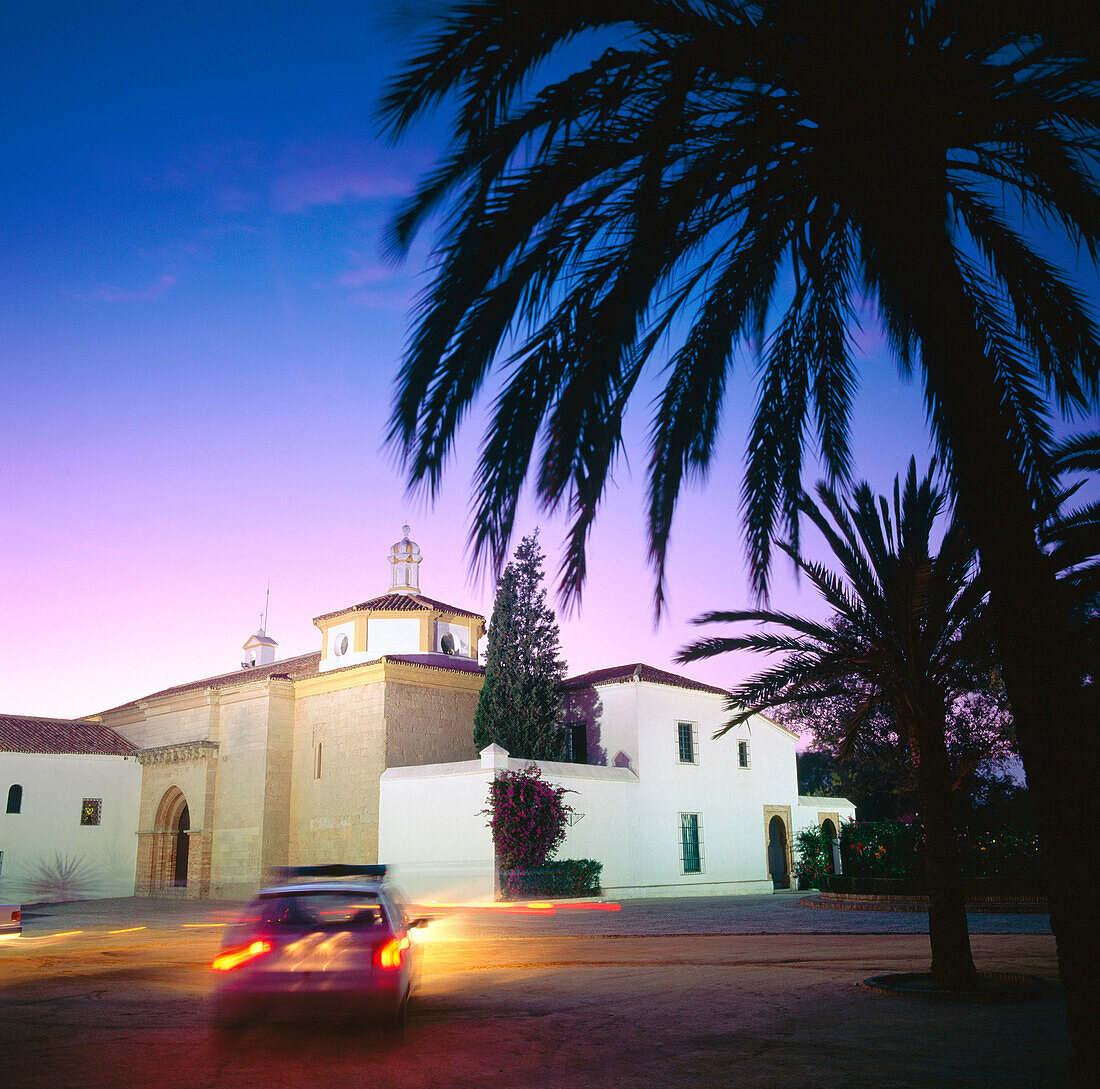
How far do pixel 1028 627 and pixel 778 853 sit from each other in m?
31.2

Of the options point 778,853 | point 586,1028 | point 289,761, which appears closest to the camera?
point 586,1028

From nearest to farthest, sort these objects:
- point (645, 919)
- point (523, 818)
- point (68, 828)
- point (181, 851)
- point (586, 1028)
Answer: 1. point (586, 1028)
2. point (645, 919)
3. point (523, 818)
4. point (68, 828)
5. point (181, 851)

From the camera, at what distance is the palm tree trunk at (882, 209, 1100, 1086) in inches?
152

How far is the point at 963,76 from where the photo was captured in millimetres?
4805

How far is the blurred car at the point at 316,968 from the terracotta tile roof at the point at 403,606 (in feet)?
81.1

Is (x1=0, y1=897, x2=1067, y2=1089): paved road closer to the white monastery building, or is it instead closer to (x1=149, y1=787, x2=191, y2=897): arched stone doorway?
the white monastery building

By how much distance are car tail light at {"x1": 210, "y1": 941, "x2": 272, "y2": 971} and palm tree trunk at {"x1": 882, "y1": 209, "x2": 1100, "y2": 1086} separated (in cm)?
528

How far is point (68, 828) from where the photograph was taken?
33.5 meters

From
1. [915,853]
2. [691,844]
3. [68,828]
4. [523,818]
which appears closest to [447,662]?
[523,818]

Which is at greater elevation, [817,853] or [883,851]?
[883,851]

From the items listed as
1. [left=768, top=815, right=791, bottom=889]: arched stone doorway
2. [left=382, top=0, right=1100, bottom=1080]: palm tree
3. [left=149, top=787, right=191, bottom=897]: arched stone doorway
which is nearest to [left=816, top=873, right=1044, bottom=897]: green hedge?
[left=768, top=815, right=791, bottom=889]: arched stone doorway

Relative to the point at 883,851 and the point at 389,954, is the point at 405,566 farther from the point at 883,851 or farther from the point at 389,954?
the point at 389,954

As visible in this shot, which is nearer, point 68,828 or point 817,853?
point 817,853

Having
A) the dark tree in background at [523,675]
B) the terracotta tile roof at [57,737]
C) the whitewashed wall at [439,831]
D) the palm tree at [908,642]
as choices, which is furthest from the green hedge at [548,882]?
the terracotta tile roof at [57,737]
